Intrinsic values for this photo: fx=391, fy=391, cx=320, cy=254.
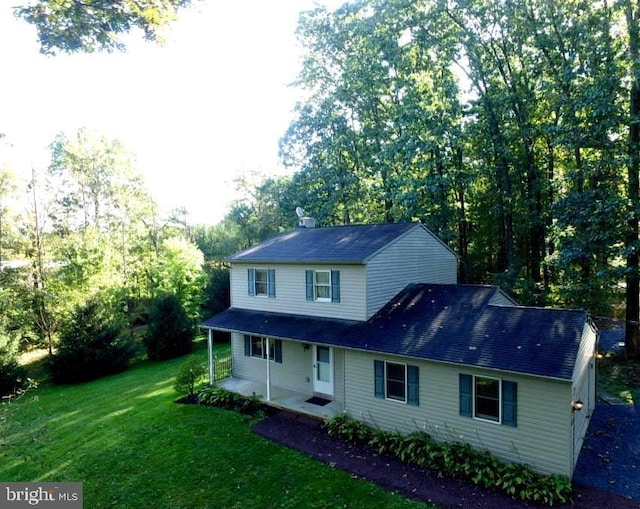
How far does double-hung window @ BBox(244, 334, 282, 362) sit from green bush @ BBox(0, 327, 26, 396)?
12496mm

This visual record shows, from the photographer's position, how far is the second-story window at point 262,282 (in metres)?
15.5

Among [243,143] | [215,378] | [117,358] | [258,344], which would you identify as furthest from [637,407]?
[243,143]

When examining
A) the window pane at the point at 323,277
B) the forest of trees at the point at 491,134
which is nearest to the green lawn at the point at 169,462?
the window pane at the point at 323,277

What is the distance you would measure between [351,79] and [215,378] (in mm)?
17738

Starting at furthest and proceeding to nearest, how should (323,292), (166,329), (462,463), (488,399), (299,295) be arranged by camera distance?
(166,329)
(299,295)
(323,292)
(488,399)
(462,463)

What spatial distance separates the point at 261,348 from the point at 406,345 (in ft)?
22.2

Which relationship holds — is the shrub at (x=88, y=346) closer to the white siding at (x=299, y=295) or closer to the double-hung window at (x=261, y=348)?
the white siding at (x=299, y=295)

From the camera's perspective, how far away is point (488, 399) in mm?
9297

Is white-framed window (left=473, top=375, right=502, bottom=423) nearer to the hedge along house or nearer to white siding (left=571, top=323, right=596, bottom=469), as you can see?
the hedge along house

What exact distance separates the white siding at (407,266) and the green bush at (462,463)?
3753 millimetres

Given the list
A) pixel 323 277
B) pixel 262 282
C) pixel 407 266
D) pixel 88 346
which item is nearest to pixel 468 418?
pixel 407 266

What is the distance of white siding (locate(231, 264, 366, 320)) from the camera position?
42.8 ft

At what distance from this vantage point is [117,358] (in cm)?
2256

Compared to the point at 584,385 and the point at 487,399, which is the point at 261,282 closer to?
the point at 487,399
